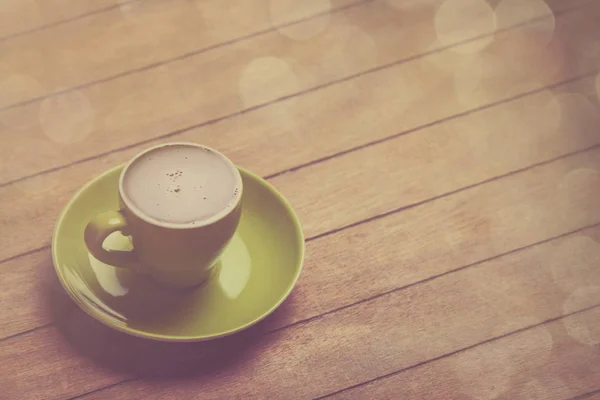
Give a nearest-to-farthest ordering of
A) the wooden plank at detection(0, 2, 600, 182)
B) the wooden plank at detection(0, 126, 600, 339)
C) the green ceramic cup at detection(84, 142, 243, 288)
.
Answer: the green ceramic cup at detection(84, 142, 243, 288) < the wooden plank at detection(0, 126, 600, 339) < the wooden plank at detection(0, 2, 600, 182)

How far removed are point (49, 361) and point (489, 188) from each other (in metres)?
0.61

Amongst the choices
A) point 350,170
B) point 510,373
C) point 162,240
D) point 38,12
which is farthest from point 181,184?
point 38,12

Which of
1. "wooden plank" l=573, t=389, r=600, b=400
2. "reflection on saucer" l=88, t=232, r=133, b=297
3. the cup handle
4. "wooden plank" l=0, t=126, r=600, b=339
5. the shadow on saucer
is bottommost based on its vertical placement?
the shadow on saucer

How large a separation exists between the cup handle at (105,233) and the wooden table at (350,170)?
11 cm

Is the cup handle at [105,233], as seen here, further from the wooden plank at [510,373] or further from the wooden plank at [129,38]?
the wooden plank at [129,38]

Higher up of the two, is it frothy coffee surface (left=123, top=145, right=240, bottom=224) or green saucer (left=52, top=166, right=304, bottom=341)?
frothy coffee surface (left=123, top=145, right=240, bottom=224)

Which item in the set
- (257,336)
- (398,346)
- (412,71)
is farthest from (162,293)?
(412,71)

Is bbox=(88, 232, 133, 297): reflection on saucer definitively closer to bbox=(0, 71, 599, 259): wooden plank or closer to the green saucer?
the green saucer

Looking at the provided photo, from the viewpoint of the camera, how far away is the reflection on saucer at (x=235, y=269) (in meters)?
0.78

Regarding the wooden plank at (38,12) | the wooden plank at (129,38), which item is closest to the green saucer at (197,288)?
the wooden plank at (129,38)

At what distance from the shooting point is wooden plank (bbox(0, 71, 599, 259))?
0.90 m

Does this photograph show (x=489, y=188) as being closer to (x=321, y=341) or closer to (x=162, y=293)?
(x=321, y=341)

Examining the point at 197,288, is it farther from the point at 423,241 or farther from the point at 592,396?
the point at 592,396

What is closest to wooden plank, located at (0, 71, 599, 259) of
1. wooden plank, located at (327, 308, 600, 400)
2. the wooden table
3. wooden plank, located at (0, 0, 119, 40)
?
the wooden table
